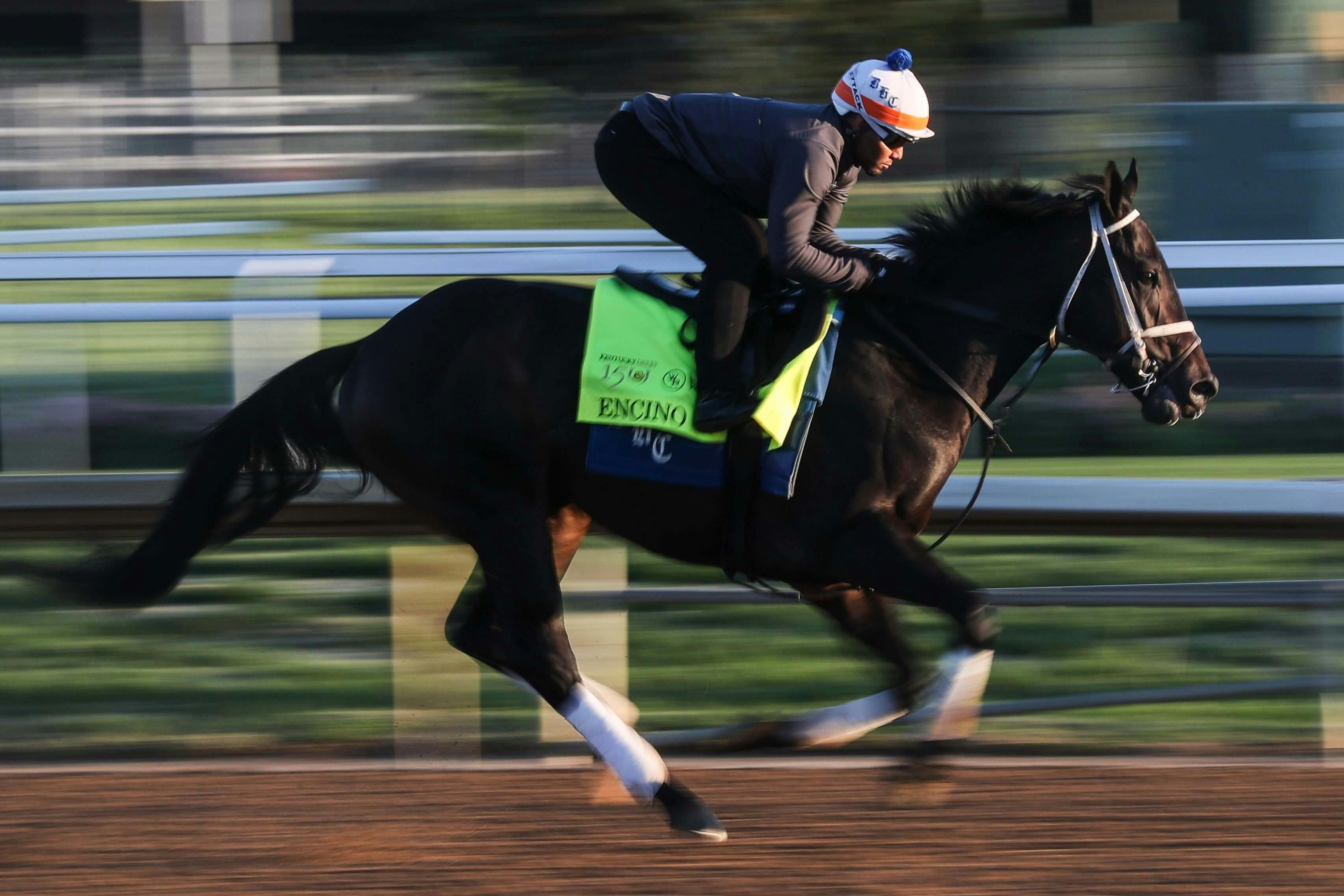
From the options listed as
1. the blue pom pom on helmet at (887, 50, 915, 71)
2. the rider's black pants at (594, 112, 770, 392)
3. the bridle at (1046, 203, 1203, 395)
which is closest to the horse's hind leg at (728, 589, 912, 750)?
the rider's black pants at (594, 112, 770, 392)

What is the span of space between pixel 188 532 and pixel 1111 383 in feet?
13.7

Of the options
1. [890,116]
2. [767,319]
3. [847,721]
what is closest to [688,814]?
[847,721]

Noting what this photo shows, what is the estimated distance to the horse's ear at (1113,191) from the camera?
3.90m

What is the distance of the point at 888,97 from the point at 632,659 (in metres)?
2.41

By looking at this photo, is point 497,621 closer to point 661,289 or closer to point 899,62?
point 661,289

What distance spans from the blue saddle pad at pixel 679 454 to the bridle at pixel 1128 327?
22.2 inches

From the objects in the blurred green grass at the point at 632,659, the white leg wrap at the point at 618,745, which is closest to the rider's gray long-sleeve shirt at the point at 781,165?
the white leg wrap at the point at 618,745

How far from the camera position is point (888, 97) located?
12.6 ft

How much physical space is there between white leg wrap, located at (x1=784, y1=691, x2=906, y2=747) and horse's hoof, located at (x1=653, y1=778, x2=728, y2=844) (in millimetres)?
272

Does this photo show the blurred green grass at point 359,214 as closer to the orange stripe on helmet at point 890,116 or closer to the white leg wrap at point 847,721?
the orange stripe on helmet at point 890,116

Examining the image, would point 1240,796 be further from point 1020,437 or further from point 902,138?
point 1020,437

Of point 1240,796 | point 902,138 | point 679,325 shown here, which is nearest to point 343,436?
point 679,325

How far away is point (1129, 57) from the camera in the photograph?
1088 centimetres

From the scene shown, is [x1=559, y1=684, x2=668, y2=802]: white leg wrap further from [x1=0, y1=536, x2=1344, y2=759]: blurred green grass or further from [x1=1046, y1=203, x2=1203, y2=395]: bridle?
[x1=1046, y1=203, x2=1203, y2=395]: bridle
